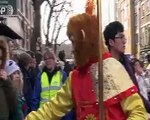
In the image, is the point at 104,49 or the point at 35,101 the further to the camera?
the point at 35,101

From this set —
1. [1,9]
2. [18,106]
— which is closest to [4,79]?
[18,106]

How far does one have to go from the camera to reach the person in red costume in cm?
434

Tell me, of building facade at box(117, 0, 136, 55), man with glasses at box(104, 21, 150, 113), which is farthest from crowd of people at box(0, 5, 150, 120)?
building facade at box(117, 0, 136, 55)

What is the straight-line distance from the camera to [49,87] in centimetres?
852

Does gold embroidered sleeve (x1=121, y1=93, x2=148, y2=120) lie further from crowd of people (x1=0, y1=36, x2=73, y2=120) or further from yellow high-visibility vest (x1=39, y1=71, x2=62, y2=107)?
yellow high-visibility vest (x1=39, y1=71, x2=62, y2=107)

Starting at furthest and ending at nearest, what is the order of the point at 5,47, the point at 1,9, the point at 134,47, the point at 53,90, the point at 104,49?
the point at 134,47
the point at 1,9
the point at 53,90
the point at 5,47
the point at 104,49

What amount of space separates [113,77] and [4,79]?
951 millimetres

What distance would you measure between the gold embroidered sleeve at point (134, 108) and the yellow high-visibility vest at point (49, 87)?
4.20 meters

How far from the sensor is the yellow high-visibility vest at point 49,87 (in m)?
8.48

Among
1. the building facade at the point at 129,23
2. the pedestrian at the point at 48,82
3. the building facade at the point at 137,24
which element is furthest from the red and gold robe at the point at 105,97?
the building facade at the point at 129,23

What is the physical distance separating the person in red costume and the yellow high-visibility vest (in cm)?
382

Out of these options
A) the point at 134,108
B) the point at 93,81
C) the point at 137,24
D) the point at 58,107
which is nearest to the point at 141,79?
the point at 58,107

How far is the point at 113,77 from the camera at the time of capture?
4.40 m

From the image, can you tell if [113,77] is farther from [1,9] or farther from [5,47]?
[1,9]
